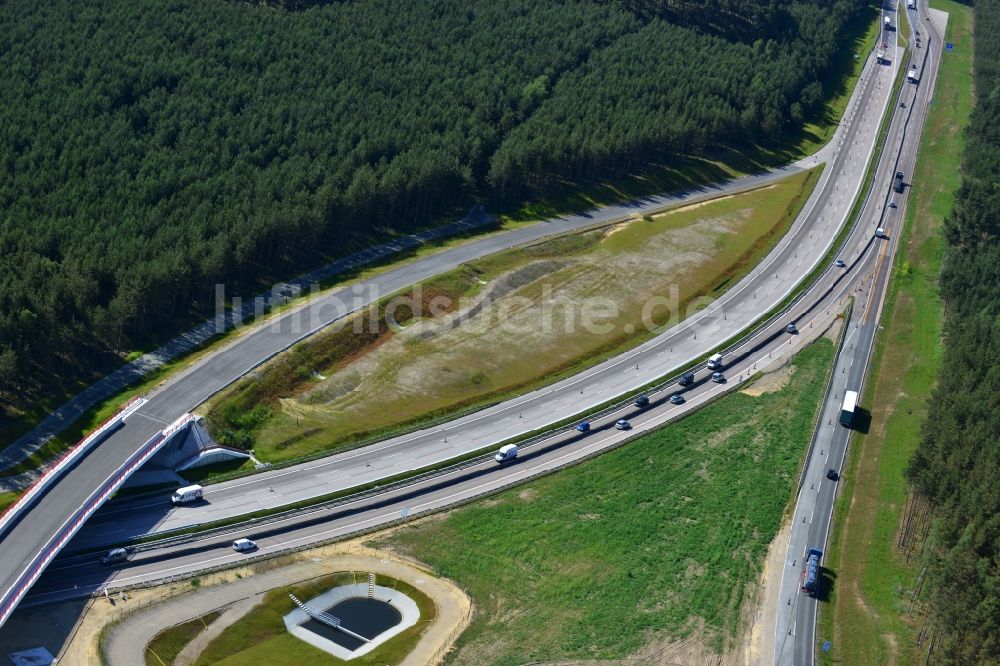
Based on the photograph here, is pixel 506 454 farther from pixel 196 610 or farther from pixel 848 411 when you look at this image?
pixel 848 411

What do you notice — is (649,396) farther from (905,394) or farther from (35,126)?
(35,126)

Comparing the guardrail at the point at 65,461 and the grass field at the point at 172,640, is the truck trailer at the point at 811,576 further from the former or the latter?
the guardrail at the point at 65,461

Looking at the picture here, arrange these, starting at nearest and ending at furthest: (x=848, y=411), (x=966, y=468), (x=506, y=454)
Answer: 1. (x=966, y=468)
2. (x=506, y=454)
3. (x=848, y=411)

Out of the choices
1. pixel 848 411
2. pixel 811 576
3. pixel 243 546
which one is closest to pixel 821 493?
pixel 848 411

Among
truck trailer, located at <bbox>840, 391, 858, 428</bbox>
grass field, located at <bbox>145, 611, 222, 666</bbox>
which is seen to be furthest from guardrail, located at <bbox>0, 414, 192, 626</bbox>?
truck trailer, located at <bbox>840, 391, 858, 428</bbox>

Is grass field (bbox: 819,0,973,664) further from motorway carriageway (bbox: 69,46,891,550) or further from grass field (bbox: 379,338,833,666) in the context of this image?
motorway carriageway (bbox: 69,46,891,550)

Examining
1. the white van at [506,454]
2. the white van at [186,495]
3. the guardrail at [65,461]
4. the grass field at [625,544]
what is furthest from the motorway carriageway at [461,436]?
the grass field at [625,544]
